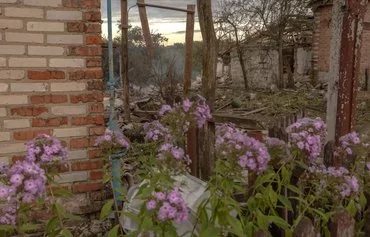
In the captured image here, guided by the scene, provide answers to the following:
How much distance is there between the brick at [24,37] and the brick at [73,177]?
103 cm

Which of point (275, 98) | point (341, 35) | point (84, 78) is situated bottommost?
point (275, 98)

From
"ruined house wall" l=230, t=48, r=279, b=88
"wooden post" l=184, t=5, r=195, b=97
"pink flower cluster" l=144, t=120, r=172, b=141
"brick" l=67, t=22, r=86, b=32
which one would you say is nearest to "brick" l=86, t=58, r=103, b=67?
"brick" l=67, t=22, r=86, b=32

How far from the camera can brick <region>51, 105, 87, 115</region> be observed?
3.55 meters

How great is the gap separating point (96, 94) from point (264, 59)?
2244 cm

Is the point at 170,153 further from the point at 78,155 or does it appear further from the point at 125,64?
the point at 125,64

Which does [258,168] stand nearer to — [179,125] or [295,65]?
[179,125]

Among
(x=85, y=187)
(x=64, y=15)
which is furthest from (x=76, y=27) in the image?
(x=85, y=187)

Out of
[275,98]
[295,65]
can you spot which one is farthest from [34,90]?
[295,65]

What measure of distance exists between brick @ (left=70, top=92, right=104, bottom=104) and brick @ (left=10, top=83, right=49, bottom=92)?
0.21 m

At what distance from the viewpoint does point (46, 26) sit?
11.3ft

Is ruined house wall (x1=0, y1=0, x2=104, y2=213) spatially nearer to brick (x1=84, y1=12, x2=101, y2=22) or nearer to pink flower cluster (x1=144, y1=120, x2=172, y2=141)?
brick (x1=84, y1=12, x2=101, y2=22)

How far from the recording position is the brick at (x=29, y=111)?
3.44 metres

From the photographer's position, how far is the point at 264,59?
25.4m

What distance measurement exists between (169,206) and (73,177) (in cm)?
217
